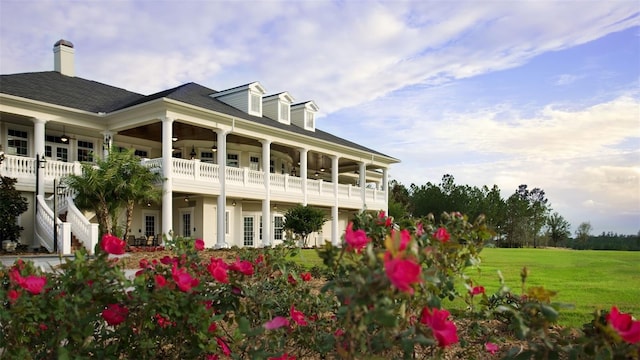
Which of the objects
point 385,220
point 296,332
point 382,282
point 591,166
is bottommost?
point 296,332

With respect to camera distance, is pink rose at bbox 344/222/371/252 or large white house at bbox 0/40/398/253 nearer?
pink rose at bbox 344/222/371/252

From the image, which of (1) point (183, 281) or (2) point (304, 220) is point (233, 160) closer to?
(2) point (304, 220)

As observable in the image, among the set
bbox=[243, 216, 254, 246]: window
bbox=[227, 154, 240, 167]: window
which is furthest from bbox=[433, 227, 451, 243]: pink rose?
bbox=[227, 154, 240, 167]: window

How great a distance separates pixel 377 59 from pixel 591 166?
30.0ft

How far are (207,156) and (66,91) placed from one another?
24.2 feet

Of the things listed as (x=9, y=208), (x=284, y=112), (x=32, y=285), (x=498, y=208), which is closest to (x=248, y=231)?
(x=284, y=112)

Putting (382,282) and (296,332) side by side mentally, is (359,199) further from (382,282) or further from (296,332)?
(382,282)

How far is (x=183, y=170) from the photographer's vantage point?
2036 cm

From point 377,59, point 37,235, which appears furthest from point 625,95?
point 37,235

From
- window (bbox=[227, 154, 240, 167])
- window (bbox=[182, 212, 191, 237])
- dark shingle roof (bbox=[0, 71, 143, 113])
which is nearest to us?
dark shingle roof (bbox=[0, 71, 143, 113])

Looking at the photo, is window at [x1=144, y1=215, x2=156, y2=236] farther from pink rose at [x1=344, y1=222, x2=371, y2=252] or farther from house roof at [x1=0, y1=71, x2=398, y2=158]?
pink rose at [x1=344, y1=222, x2=371, y2=252]

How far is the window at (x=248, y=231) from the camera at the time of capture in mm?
26344

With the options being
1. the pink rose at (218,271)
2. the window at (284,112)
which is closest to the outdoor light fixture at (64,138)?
the window at (284,112)

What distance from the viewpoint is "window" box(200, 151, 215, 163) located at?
25578 mm
